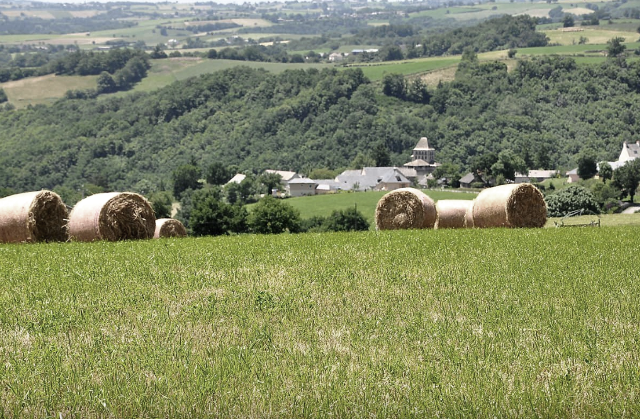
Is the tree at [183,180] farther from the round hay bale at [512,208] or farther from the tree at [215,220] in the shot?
the round hay bale at [512,208]

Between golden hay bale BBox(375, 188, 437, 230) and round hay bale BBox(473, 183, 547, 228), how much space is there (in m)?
2.21

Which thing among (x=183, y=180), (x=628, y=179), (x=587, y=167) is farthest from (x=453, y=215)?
(x=183, y=180)

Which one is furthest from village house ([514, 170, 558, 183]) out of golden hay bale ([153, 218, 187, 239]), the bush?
golden hay bale ([153, 218, 187, 239])

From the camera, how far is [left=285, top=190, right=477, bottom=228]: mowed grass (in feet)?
370

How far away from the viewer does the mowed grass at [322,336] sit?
10.9m

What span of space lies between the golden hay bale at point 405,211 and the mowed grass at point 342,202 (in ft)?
232

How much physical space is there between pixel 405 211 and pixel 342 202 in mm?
86914

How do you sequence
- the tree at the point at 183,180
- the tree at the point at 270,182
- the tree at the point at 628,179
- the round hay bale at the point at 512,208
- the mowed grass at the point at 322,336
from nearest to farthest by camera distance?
the mowed grass at the point at 322,336, the round hay bale at the point at 512,208, the tree at the point at 628,179, the tree at the point at 270,182, the tree at the point at 183,180

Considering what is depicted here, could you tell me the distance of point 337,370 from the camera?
465 inches

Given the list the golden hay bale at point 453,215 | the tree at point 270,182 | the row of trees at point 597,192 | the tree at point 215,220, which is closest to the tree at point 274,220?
the tree at point 215,220

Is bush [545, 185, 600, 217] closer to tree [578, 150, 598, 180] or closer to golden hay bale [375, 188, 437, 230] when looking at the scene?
golden hay bale [375, 188, 437, 230]

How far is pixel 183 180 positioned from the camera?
165m

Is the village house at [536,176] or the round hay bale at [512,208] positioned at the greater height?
the round hay bale at [512,208]

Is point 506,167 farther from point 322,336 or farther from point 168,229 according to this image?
point 322,336
